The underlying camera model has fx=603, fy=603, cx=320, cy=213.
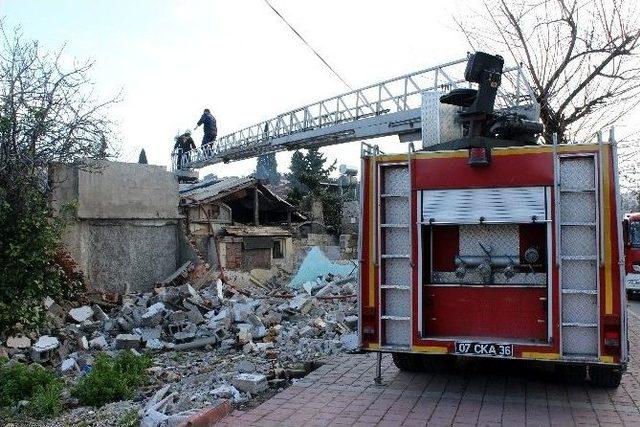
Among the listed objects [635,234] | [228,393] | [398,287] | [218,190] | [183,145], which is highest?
[183,145]

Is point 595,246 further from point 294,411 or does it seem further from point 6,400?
point 6,400

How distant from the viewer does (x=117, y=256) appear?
16609 mm

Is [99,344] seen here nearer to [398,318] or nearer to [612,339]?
[398,318]

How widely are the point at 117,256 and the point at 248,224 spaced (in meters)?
6.47

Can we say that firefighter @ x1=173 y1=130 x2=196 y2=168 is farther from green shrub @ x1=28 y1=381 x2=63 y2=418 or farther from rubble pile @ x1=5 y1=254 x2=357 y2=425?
green shrub @ x1=28 y1=381 x2=63 y2=418

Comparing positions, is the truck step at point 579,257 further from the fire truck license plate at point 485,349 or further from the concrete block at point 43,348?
the concrete block at point 43,348

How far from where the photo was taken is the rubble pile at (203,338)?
7.51m

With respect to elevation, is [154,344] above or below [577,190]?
below

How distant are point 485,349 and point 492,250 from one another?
116cm

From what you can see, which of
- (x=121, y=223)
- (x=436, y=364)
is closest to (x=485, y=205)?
(x=436, y=364)

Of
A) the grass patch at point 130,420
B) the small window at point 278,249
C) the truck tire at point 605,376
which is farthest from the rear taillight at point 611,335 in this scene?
the small window at point 278,249

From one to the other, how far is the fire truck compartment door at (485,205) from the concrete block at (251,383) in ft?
9.03

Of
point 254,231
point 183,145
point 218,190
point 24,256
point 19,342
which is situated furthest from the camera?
point 183,145

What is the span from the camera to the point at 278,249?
882 inches
